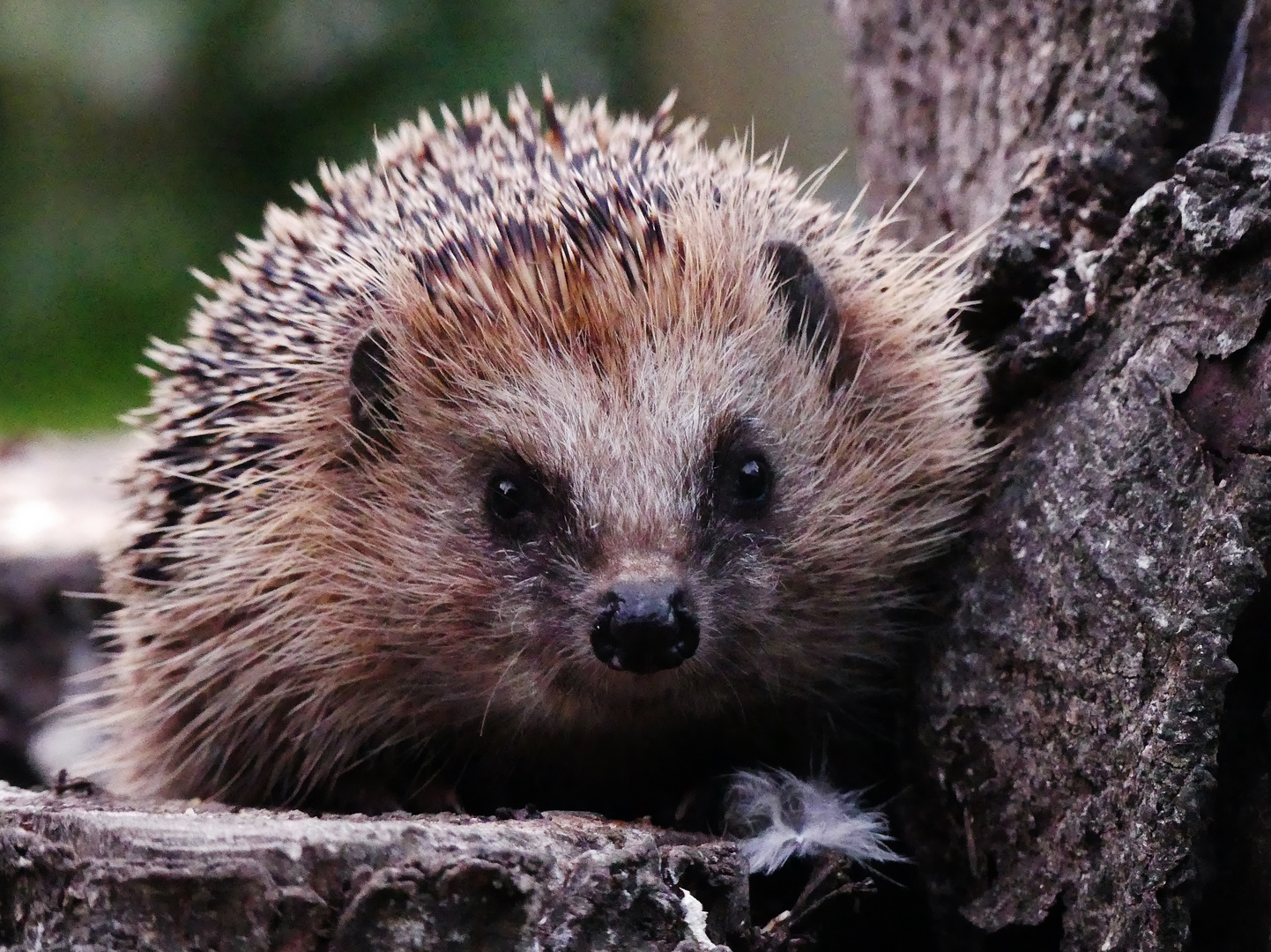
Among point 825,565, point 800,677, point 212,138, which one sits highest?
point 212,138

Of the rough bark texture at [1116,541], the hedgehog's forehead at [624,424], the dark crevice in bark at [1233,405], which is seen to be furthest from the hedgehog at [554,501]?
the dark crevice in bark at [1233,405]

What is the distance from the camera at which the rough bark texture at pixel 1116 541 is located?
1.57 metres

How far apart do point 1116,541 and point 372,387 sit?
0.98 m

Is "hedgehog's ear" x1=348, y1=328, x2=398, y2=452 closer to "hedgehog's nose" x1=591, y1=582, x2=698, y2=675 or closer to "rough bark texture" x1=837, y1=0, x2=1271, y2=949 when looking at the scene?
"hedgehog's nose" x1=591, y1=582, x2=698, y2=675

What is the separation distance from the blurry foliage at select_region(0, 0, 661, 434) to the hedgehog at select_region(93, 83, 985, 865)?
4.34 meters

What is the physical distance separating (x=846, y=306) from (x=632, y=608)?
68cm

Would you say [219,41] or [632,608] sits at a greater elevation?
[219,41]

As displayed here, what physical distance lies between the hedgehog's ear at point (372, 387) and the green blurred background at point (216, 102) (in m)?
4.57

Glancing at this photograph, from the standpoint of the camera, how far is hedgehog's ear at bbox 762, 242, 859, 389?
2.12 meters

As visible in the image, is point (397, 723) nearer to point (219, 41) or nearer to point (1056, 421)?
point (1056, 421)

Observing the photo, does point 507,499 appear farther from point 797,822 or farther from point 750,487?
point 797,822

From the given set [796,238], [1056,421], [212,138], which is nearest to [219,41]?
[212,138]

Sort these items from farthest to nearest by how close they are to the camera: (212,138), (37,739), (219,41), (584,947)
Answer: (212,138) → (219,41) → (37,739) → (584,947)

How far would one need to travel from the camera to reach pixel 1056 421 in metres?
1.89
